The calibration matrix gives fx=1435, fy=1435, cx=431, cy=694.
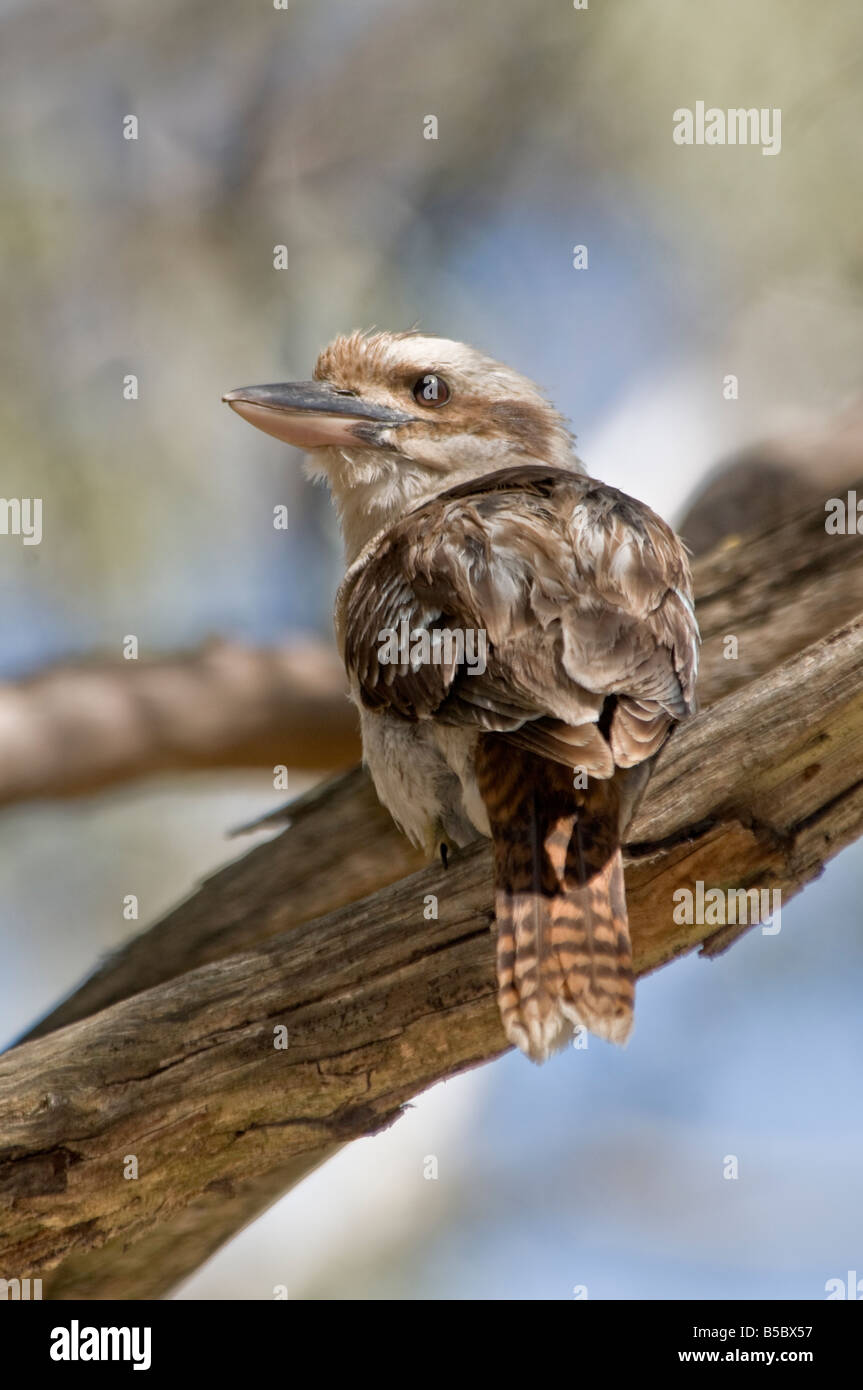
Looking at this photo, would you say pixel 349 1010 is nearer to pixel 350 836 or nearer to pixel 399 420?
pixel 399 420

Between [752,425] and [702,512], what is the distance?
21.5 inches

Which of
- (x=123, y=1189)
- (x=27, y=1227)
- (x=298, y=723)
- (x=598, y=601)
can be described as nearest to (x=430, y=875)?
(x=598, y=601)

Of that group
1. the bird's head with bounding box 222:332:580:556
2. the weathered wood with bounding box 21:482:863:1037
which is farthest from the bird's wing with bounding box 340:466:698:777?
the weathered wood with bounding box 21:482:863:1037

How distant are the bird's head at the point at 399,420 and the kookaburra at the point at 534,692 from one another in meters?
0.19

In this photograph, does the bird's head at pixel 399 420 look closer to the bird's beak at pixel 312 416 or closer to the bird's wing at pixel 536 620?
the bird's beak at pixel 312 416

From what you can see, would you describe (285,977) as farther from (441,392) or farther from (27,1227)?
(441,392)

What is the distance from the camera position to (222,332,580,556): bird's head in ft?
11.0

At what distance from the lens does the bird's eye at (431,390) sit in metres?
3.46

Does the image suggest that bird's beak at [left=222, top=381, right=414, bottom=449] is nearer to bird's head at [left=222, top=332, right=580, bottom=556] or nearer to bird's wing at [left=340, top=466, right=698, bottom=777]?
bird's head at [left=222, top=332, right=580, bottom=556]

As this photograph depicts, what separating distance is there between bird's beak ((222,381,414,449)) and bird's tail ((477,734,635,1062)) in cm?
131

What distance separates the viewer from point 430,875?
8.80ft

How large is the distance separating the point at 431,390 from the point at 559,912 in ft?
5.55

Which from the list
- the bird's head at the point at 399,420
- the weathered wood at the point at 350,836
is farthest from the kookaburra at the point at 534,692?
the weathered wood at the point at 350,836

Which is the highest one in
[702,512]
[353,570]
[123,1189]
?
[702,512]
